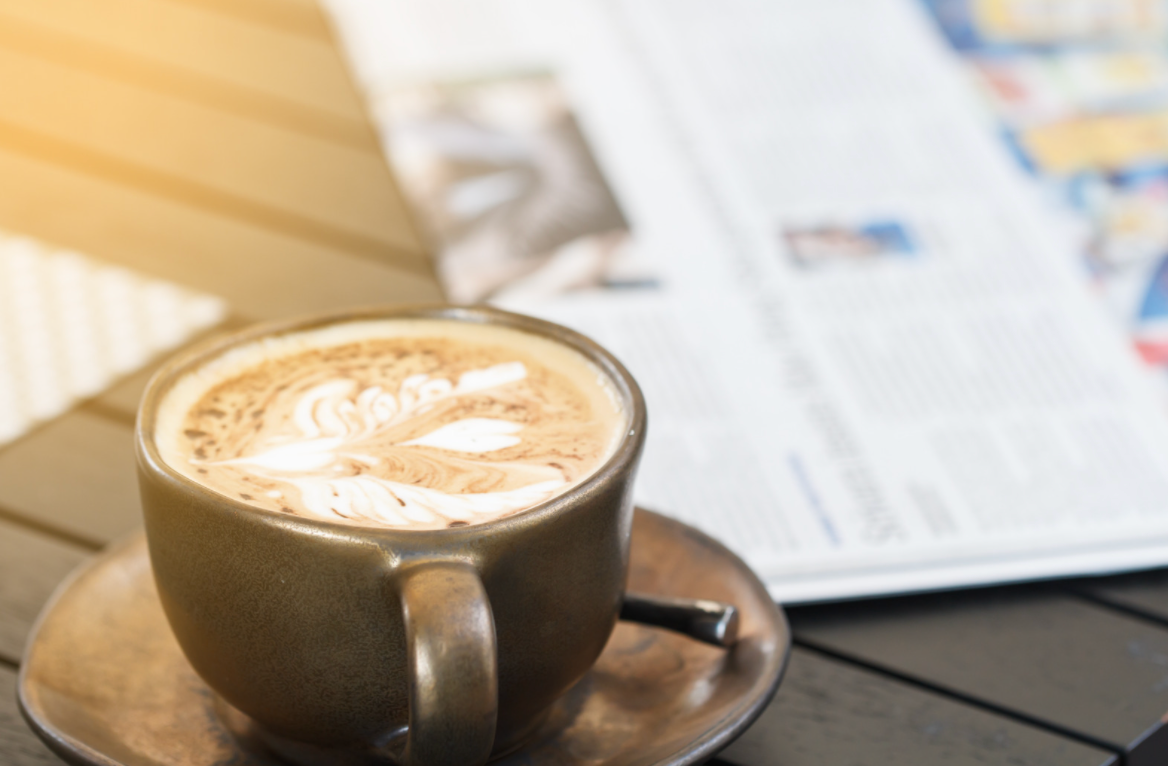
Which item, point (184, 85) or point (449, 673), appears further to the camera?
point (184, 85)

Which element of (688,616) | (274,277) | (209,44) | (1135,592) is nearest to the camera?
(688,616)

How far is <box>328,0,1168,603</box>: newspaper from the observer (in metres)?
0.50

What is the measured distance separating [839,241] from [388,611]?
18.8 inches

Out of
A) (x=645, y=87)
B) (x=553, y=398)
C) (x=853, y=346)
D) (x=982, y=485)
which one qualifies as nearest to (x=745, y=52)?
(x=645, y=87)

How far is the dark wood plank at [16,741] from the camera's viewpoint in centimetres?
33

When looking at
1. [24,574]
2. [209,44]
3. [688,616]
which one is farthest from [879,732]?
[209,44]

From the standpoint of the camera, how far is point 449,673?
0.81 ft

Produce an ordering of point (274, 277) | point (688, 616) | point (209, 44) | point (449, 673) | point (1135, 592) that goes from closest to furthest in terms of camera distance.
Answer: point (449, 673), point (688, 616), point (1135, 592), point (274, 277), point (209, 44)

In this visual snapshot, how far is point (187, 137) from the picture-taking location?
2.42ft

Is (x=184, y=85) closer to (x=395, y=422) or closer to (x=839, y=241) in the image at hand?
(x=839, y=241)

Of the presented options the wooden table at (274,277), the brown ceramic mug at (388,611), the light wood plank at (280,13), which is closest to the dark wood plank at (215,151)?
the wooden table at (274,277)

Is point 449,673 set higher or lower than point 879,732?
higher

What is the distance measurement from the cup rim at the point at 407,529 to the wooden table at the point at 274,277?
108 mm

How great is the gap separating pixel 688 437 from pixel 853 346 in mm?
123
